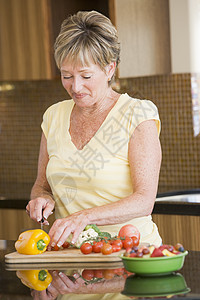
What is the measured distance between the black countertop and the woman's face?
2.13 ft

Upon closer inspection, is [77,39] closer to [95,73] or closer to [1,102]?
[95,73]

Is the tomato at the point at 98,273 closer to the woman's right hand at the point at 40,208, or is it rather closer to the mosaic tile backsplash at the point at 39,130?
the woman's right hand at the point at 40,208

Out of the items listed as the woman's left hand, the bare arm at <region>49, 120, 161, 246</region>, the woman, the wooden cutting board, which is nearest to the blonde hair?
the woman

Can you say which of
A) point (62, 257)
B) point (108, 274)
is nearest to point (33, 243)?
point (62, 257)

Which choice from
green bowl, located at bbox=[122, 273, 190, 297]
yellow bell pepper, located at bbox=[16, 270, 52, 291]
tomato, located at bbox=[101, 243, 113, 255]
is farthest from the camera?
Answer: tomato, located at bbox=[101, 243, 113, 255]

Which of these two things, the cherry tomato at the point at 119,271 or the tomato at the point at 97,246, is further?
the tomato at the point at 97,246

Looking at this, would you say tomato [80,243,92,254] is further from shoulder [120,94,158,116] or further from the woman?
shoulder [120,94,158,116]

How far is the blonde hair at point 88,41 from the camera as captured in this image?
7.04ft

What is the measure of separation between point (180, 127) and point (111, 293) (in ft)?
7.78

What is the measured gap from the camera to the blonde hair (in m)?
2.15

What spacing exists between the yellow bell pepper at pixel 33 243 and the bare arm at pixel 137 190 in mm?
32

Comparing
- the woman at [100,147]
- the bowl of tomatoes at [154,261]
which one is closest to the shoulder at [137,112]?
the woman at [100,147]

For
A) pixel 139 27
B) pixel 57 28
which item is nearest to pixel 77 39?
pixel 139 27

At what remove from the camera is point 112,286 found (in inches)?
64.9
